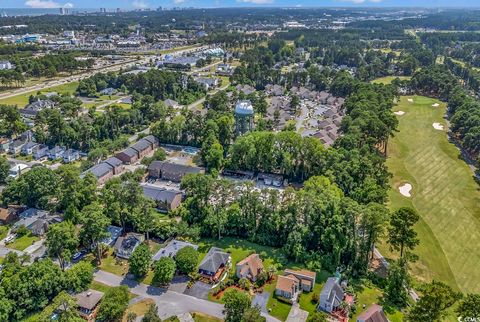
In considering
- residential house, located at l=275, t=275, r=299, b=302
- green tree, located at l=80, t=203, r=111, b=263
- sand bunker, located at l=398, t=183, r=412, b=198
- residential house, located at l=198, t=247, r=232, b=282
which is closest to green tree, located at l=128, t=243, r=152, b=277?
green tree, located at l=80, t=203, r=111, b=263

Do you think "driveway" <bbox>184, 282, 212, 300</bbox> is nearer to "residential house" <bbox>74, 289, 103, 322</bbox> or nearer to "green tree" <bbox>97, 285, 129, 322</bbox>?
"green tree" <bbox>97, 285, 129, 322</bbox>

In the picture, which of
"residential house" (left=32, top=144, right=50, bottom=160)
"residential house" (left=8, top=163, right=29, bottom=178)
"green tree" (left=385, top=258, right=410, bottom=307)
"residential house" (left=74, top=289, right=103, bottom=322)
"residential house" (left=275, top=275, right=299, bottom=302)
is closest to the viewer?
"residential house" (left=74, top=289, right=103, bottom=322)

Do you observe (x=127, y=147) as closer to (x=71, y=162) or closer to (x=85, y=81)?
(x=71, y=162)

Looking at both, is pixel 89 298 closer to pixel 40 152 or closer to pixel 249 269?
pixel 249 269

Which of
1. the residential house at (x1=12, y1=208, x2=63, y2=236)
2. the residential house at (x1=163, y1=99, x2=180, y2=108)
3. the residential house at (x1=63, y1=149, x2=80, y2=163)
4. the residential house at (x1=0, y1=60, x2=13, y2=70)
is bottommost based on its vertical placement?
the residential house at (x1=12, y1=208, x2=63, y2=236)

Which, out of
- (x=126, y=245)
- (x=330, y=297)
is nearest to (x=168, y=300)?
(x=126, y=245)
